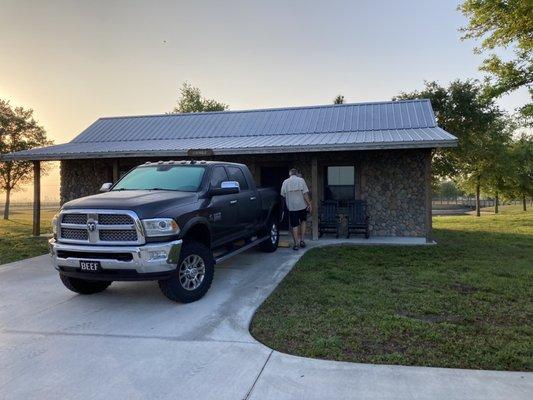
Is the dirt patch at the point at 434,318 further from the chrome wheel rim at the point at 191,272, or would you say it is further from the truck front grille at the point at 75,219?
the truck front grille at the point at 75,219

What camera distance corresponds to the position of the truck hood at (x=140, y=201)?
5.08 meters

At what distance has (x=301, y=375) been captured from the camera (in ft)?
11.3

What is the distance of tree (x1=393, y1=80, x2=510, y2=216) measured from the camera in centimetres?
2253

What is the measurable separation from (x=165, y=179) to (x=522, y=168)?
27.0 m

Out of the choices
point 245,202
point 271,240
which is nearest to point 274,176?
point 271,240

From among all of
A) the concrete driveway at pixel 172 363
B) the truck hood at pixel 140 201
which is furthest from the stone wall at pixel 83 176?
the truck hood at pixel 140 201

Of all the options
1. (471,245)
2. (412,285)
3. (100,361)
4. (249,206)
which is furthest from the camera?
(471,245)

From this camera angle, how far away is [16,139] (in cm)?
2369

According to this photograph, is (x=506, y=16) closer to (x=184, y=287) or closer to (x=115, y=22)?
(x=115, y=22)

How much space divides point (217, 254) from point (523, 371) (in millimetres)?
4433

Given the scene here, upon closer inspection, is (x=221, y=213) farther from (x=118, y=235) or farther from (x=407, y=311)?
(x=407, y=311)

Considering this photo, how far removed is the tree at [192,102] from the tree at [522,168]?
25.1m

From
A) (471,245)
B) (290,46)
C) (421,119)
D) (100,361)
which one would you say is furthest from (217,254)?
(290,46)

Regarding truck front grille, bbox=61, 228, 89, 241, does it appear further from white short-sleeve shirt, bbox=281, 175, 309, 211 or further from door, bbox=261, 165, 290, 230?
door, bbox=261, 165, 290, 230
